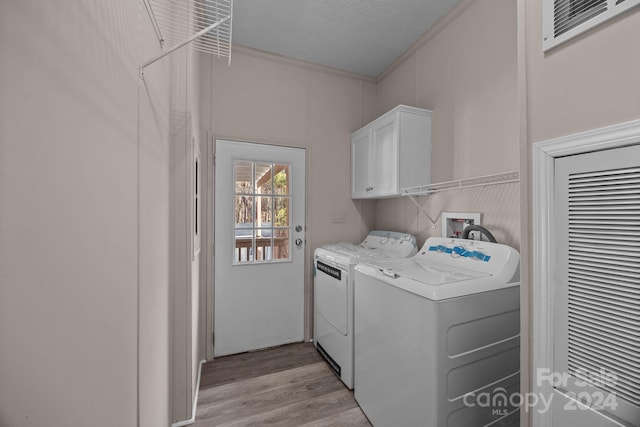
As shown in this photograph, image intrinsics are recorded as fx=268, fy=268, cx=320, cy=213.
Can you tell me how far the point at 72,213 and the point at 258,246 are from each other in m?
2.16

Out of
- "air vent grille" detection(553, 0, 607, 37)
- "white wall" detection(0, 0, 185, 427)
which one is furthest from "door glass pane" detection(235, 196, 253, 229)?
"air vent grille" detection(553, 0, 607, 37)

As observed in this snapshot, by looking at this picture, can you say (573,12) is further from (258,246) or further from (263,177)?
(258,246)

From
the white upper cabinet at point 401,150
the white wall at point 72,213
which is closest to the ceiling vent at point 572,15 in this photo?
the white wall at point 72,213

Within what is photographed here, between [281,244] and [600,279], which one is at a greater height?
[600,279]

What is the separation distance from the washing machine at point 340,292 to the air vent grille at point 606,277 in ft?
4.18

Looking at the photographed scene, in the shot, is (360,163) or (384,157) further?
(360,163)

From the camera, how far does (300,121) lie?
2793 mm

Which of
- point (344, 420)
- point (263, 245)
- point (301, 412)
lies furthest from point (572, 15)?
point (263, 245)

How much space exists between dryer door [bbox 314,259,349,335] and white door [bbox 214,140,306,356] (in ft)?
1.02

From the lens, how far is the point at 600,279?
2.52 ft

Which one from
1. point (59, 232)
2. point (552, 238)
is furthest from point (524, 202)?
point (59, 232)

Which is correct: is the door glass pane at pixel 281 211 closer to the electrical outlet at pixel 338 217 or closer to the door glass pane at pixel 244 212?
the door glass pane at pixel 244 212

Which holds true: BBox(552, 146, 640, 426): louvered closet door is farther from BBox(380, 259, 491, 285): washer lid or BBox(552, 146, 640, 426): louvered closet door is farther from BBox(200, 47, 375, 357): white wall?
BBox(200, 47, 375, 357): white wall

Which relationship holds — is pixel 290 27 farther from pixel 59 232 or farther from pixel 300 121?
pixel 59 232
